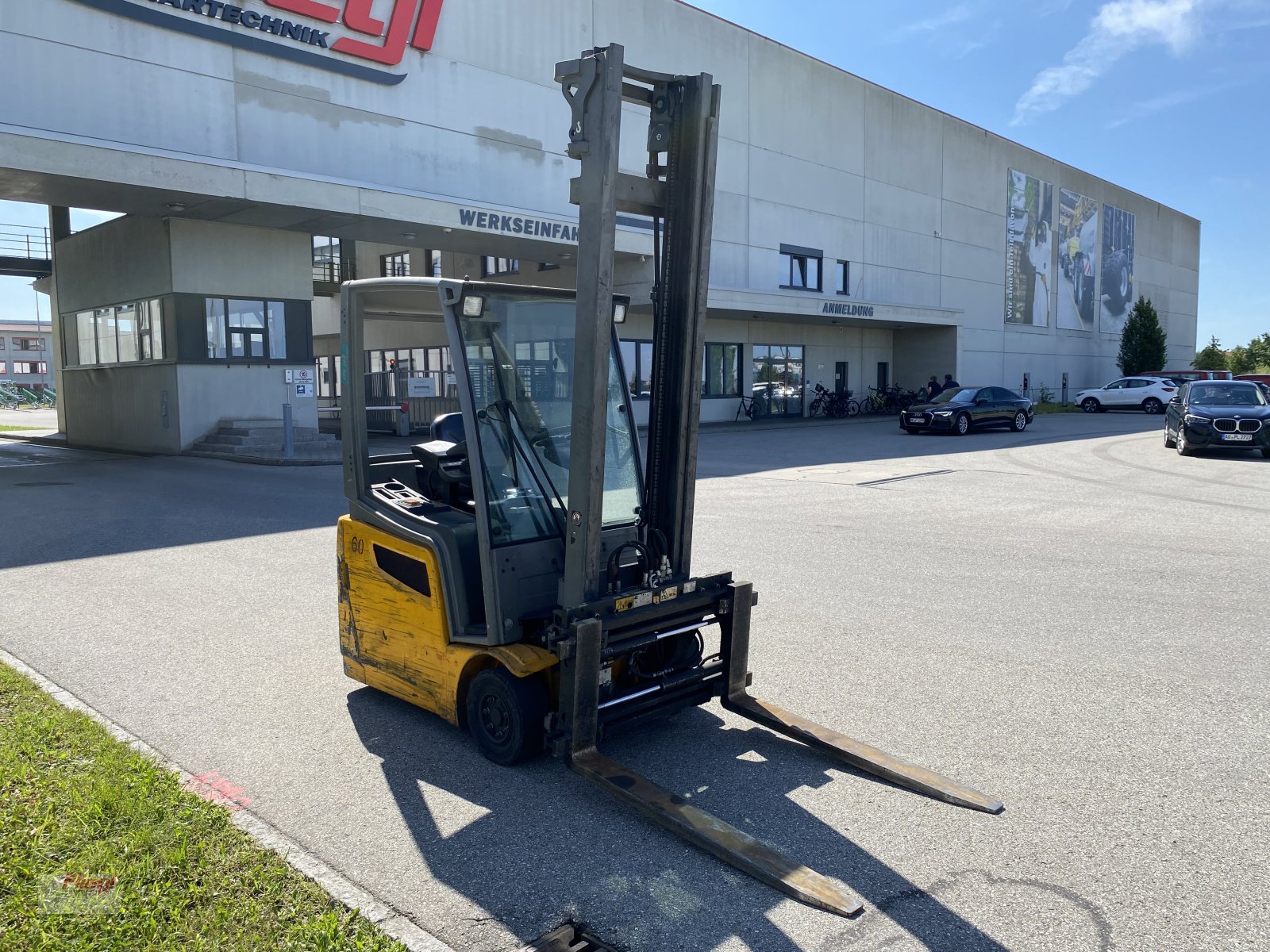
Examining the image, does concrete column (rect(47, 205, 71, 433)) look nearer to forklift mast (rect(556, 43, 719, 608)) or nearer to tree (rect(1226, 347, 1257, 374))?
forklift mast (rect(556, 43, 719, 608))

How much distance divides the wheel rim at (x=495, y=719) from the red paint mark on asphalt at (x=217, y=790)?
1.08 metres

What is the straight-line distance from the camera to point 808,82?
34156 millimetres

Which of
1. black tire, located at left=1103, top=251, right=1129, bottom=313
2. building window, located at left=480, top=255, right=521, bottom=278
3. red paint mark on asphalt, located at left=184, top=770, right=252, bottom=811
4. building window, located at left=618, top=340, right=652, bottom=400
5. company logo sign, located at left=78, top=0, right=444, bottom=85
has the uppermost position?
company logo sign, located at left=78, top=0, right=444, bottom=85

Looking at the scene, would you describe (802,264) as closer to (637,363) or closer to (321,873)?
(637,363)

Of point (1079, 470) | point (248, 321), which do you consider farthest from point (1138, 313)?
point (248, 321)

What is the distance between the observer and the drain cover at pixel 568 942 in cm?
305

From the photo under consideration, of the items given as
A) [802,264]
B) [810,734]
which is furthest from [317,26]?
[810,734]

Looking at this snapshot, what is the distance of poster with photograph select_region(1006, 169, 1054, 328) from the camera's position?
44.8 meters

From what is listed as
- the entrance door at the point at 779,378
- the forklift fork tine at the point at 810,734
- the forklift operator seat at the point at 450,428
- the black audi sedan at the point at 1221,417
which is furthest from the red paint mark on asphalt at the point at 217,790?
the entrance door at the point at 779,378

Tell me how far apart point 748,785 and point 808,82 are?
3420 cm

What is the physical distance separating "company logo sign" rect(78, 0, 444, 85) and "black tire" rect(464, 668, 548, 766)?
19.0 m

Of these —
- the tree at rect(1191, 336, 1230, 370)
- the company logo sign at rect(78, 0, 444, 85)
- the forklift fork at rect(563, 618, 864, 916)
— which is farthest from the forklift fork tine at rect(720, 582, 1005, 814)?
the tree at rect(1191, 336, 1230, 370)

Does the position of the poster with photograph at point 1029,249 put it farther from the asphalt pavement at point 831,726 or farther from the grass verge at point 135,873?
the grass verge at point 135,873

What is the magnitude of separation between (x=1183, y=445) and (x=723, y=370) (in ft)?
55.8
